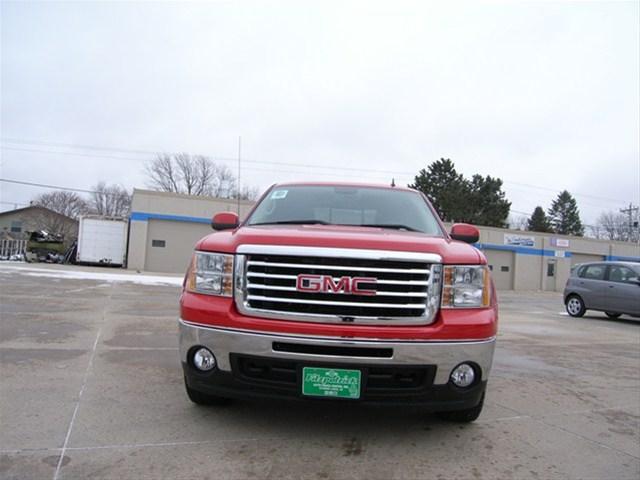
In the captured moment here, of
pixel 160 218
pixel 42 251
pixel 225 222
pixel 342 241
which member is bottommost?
pixel 42 251

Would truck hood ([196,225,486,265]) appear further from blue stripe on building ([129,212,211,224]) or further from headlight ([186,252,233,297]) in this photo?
blue stripe on building ([129,212,211,224])

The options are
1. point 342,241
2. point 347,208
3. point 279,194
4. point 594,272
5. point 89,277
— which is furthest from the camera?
point 89,277

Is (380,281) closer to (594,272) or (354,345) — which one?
(354,345)

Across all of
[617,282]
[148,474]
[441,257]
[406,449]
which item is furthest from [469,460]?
[617,282]

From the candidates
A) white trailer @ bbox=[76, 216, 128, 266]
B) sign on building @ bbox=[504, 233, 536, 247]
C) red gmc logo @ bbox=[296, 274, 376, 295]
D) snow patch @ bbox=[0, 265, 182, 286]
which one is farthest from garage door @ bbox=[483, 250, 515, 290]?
red gmc logo @ bbox=[296, 274, 376, 295]

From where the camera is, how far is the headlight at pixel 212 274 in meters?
2.99

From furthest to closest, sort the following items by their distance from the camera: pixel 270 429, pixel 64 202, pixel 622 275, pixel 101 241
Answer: pixel 64 202
pixel 101 241
pixel 622 275
pixel 270 429

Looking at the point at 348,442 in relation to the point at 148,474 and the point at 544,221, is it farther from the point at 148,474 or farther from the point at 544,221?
the point at 544,221

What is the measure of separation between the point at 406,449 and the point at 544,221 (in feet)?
254

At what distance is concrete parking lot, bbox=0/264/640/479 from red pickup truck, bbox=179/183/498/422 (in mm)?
355

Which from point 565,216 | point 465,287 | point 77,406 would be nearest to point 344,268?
point 465,287

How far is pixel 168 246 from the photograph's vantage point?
2855cm

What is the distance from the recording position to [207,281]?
→ 3053 millimetres

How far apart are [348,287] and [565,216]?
88.8 metres
